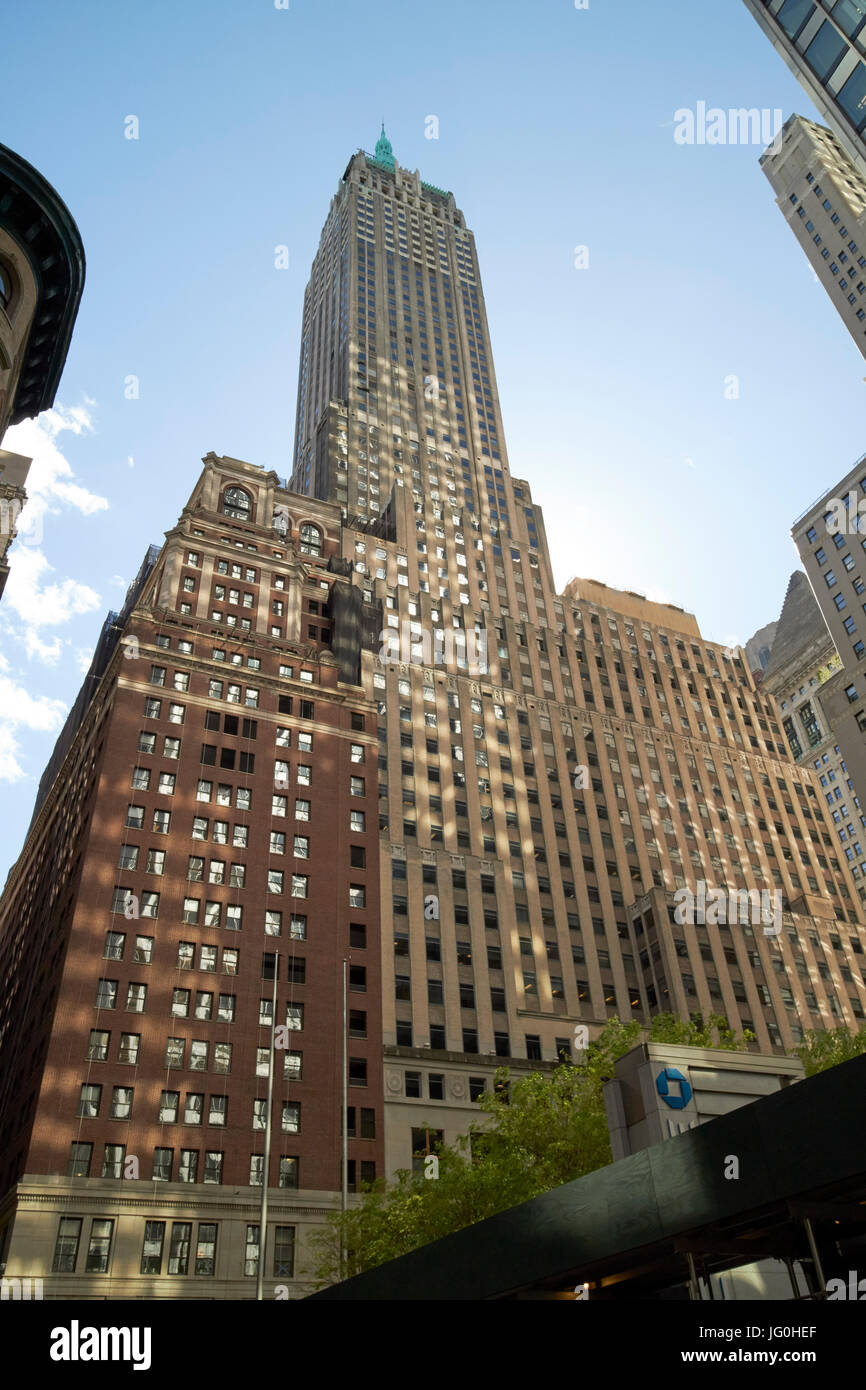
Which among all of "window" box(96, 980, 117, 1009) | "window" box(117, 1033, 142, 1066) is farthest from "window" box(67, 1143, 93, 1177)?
"window" box(96, 980, 117, 1009)

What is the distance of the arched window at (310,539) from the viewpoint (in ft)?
350

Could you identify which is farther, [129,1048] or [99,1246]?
[129,1048]

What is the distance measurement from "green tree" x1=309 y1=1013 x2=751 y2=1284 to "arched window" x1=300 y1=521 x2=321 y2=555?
215 ft

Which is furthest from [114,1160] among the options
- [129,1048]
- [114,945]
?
[114,945]

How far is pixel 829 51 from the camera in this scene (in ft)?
127

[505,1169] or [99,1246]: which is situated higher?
[99,1246]

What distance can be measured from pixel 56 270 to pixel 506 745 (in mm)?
63850

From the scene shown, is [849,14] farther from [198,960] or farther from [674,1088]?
[198,960]

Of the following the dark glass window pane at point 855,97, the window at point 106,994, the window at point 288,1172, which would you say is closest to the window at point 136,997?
the window at point 106,994

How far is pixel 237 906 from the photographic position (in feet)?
234

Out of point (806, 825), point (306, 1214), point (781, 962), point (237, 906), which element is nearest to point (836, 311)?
point (806, 825)

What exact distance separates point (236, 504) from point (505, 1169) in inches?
3022

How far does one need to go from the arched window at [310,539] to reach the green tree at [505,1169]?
→ 2575 inches
